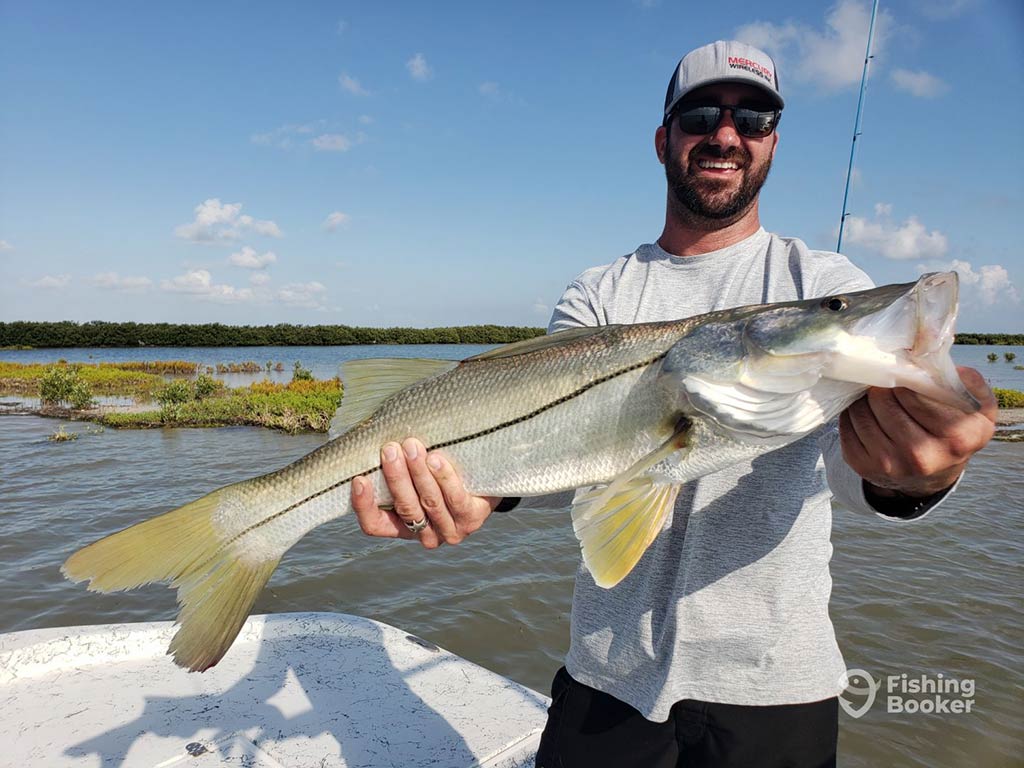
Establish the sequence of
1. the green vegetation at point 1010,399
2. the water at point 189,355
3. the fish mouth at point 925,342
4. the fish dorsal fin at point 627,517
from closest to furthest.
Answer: the fish mouth at point 925,342 < the fish dorsal fin at point 627,517 < the green vegetation at point 1010,399 < the water at point 189,355

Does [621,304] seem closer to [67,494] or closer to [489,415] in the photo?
[489,415]

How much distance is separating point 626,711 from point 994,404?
1.64 m

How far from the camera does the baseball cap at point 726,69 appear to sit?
267 centimetres

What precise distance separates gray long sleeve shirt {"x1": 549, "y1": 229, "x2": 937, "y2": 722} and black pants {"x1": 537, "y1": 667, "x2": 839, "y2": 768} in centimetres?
5

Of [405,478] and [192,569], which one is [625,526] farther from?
[192,569]

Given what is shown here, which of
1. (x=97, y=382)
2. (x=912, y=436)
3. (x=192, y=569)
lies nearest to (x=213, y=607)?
(x=192, y=569)

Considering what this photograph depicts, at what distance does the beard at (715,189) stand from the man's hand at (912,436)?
4.02ft

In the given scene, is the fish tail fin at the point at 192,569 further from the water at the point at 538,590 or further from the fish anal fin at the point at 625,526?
the water at the point at 538,590

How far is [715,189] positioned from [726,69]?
1.79 feet

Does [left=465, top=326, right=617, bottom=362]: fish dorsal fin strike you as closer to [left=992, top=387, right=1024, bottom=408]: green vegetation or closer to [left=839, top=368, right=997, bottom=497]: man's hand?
[left=839, top=368, right=997, bottom=497]: man's hand

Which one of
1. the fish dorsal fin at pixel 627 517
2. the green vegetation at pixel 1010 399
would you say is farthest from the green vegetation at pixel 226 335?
the fish dorsal fin at pixel 627 517

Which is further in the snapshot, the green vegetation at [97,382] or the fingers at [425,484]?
the green vegetation at [97,382]

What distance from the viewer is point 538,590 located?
8297 millimetres

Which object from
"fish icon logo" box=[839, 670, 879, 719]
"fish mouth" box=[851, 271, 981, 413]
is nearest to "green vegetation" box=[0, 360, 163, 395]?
"fish icon logo" box=[839, 670, 879, 719]
